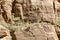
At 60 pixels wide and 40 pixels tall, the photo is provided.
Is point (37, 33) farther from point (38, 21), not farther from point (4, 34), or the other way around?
point (4, 34)

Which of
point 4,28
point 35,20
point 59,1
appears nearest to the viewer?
point 4,28

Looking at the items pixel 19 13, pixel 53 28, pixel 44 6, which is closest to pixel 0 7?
pixel 19 13

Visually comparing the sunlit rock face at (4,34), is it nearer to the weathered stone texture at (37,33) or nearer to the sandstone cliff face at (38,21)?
the sandstone cliff face at (38,21)

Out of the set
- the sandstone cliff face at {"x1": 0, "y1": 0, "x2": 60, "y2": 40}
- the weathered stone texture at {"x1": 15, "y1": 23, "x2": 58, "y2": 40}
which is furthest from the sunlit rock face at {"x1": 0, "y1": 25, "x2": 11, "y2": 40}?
the weathered stone texture at {"x1": 15, "y1": 23, "x2": 58, "y2": 40}

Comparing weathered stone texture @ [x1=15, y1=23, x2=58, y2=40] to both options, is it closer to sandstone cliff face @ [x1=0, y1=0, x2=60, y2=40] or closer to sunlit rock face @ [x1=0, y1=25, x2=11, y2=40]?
sandstone cliff face @ [x1=0, y1=0, x2=60, y2=40]

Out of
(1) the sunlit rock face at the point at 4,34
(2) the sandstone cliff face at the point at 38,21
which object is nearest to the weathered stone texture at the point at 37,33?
(2) the sandstone cliff face at the point at 38,21

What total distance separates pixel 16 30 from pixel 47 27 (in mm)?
665

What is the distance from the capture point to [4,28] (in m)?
3.64

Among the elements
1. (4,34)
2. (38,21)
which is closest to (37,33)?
(38,21)

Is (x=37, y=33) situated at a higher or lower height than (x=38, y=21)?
lower

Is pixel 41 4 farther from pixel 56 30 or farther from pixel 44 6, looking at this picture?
pixel 56 30

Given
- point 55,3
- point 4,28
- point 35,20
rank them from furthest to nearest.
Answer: point 55,3, point 35,20, point 4,28

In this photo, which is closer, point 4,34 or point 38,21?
point 4,34

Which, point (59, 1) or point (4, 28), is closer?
point (4, 28)
